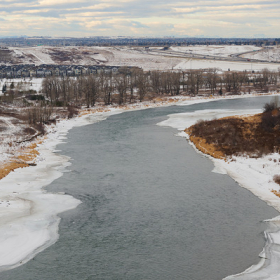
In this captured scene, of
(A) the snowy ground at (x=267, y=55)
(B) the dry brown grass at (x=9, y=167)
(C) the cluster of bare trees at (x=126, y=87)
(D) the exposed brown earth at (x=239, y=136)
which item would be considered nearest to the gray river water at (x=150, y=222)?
(D) the exposed brown earth at (x=239, y=136)

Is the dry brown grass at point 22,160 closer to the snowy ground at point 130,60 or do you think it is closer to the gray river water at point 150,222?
the gray river water at point 150,222

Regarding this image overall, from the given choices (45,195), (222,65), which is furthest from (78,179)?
(222,65)

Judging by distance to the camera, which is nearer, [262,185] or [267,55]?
[262,185]

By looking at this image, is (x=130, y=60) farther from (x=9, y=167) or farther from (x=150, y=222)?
(x=150, y=222)

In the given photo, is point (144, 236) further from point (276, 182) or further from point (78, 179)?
point (276, 182)

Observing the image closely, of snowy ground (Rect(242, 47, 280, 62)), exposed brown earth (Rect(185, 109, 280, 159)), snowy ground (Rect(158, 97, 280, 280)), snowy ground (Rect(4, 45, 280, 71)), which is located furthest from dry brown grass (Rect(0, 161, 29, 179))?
snowy ground (Rect(242, 47, 280, 62))

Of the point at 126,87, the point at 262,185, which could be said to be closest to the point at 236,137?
the point at 262,185
